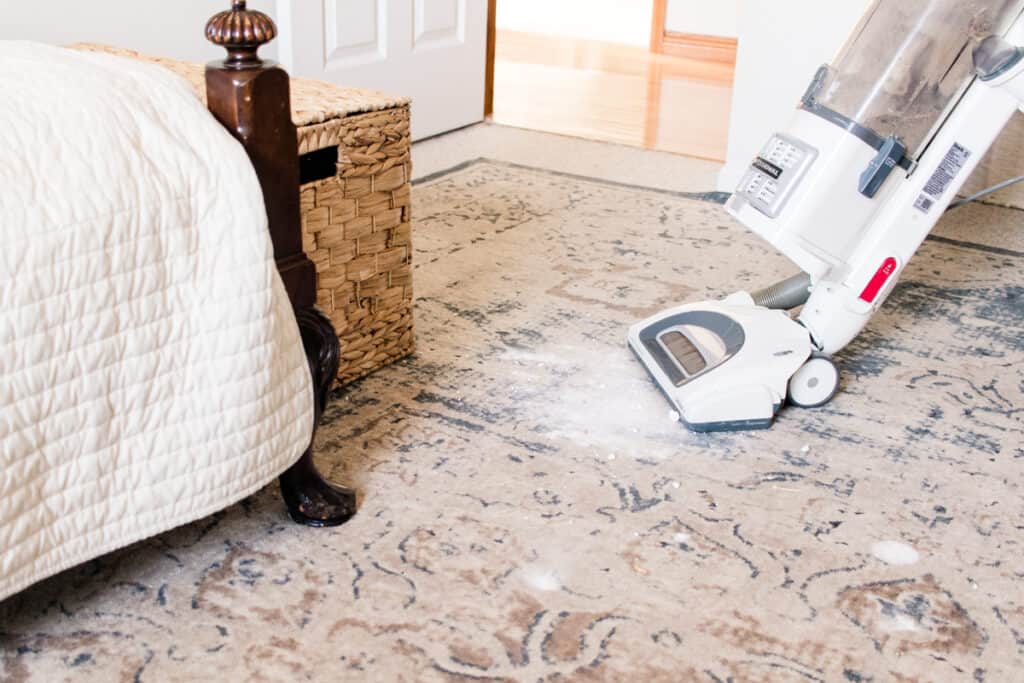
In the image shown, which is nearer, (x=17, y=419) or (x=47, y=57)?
(x=17, y=419)

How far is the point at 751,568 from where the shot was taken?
4.02ft

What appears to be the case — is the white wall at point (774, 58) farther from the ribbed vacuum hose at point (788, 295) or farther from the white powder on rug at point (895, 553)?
the white powder on rug at point (895, 553)

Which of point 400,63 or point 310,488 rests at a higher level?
point 400,63

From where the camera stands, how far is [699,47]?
464 cm

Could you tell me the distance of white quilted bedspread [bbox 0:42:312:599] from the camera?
90cm

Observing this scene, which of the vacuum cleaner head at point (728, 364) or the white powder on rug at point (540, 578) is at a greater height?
the vacuum cleaner head at point (728, 364)

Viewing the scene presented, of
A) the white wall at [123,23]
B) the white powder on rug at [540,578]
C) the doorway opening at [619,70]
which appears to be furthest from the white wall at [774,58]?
the white powder on rug at [540,578]

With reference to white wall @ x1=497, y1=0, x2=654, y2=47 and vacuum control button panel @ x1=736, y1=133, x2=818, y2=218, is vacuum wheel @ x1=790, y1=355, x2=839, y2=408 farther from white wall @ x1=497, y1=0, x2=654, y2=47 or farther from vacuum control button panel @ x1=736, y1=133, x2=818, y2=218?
white wall @ x1=497, y1=0, x2=654, y2=47

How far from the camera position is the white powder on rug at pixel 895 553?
1.25 m

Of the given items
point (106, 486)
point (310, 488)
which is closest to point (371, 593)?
point (310, 488)

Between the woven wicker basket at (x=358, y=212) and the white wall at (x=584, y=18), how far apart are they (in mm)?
3486

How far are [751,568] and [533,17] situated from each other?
14.5ft

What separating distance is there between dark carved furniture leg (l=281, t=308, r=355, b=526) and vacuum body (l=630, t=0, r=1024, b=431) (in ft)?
1.76

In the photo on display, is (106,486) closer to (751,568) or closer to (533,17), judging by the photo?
(751,568)
